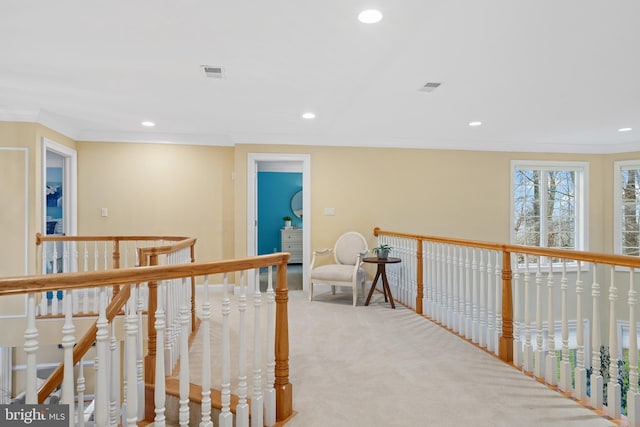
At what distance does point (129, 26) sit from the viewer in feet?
7.44

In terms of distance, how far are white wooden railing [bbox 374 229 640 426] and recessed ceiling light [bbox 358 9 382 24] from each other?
186 centimetres

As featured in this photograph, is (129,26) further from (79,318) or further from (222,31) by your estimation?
(79,318)

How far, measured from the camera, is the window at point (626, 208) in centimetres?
603

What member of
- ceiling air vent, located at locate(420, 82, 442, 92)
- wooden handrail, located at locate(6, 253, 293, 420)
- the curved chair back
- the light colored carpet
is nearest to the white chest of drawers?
the curved chair back

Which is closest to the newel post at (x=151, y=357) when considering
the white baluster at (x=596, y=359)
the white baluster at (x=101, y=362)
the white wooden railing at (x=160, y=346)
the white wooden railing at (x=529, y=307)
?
the white wooden railing at (x=160, y=346)

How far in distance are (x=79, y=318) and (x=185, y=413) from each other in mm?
3226

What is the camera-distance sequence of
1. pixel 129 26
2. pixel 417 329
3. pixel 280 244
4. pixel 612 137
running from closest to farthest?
pixel 129 26 < pixel 417 329 < pixel 612 137 < pixel 280 244

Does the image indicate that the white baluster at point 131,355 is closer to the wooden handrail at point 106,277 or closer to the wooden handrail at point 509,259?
the wooden handrail at point 106,277

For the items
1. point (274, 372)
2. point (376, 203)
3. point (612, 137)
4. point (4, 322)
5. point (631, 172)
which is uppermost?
point (612, 137)

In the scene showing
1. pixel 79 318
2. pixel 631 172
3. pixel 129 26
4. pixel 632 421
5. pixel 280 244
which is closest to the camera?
pixel 632 421

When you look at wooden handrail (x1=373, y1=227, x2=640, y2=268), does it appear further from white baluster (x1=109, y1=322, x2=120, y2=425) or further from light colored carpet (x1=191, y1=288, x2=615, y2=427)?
white baluster (x1=109, y1=322, x2=120, y2=425)

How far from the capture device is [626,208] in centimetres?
608

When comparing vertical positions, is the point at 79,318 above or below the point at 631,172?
below

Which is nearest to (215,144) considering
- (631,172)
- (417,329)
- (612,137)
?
(417,329)
